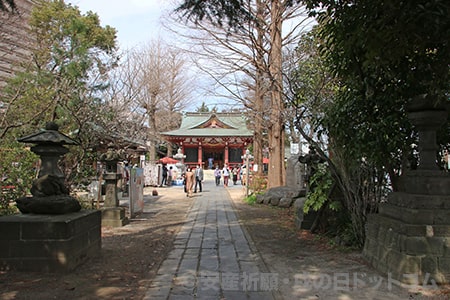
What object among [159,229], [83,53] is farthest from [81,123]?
[159,229]

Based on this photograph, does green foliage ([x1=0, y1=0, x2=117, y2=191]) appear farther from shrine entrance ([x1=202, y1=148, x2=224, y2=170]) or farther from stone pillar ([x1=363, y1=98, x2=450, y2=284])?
shrine entrance ([x1=202, y1=148, x2=224, y2=170])

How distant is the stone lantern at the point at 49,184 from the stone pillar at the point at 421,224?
4.12 m

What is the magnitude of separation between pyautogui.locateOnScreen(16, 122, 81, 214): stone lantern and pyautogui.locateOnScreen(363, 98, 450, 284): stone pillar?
4125 mm

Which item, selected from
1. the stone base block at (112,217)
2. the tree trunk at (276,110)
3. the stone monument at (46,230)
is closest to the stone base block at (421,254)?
the stone monument at (46,230)

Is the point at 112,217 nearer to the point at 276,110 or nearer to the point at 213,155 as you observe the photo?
the point at 276,110

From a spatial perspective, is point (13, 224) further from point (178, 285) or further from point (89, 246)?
point (178, 285)

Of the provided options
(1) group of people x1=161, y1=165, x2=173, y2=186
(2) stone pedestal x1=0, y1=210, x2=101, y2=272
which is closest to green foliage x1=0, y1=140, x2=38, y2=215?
(2) stone pedestal x1=0, y1=210, x2=101, y2=272

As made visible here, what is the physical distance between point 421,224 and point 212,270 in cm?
259

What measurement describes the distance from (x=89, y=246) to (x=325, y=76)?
5.73 meters

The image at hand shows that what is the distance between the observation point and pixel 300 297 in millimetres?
3785

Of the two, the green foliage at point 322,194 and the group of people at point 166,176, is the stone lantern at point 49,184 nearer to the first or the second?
the green foliage at point 322,194

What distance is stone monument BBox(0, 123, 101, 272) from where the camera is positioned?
14.5 feet

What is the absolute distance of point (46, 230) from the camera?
14.5ft

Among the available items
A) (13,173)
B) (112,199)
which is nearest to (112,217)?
(112,199)
